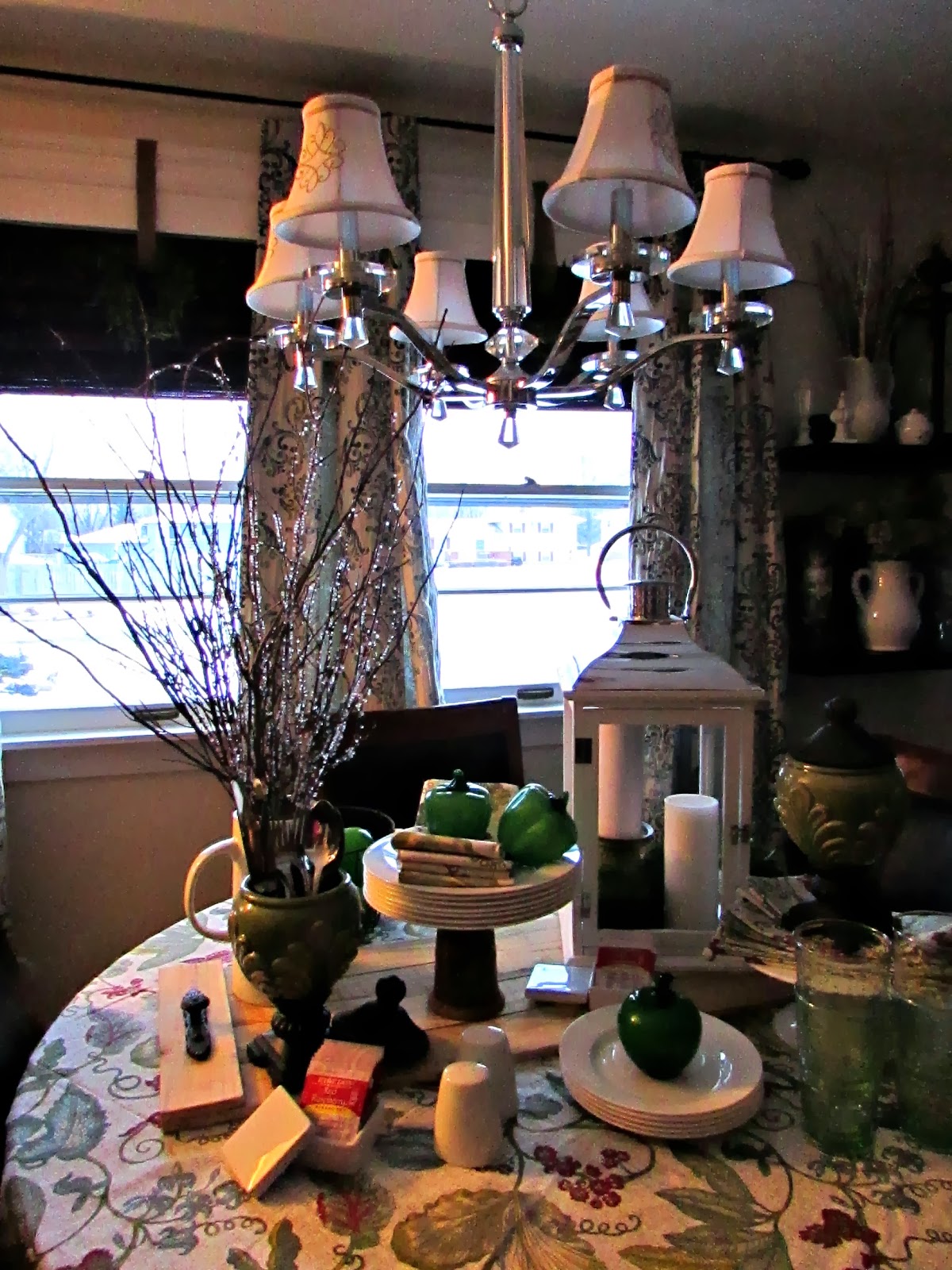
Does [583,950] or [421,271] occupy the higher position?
[421,271]

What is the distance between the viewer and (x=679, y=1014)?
950 millimetres

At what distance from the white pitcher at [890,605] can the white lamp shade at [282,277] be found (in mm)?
1875

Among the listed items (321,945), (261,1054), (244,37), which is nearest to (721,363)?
(321,945)

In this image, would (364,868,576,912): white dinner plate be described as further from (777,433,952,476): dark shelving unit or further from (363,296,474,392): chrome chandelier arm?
(777,433,952,476): dark shelving unit

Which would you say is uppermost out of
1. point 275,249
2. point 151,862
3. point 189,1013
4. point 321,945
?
point 275,249

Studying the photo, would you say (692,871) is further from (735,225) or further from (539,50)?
(539,50)

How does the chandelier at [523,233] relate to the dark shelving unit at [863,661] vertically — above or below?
above

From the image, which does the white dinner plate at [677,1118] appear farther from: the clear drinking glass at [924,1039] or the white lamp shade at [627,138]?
the white lamp shade at [627,138]

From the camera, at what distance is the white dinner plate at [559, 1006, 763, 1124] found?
3.01 feet

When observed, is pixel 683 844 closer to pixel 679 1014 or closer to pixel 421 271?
pixel 679 1014

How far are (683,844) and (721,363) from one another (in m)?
0.70

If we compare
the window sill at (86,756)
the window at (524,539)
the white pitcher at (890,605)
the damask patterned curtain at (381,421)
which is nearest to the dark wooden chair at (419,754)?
the damask patterned curtain at (381,421)

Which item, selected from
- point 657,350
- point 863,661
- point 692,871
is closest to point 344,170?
point 657,350

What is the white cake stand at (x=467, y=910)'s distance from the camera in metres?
1.05
